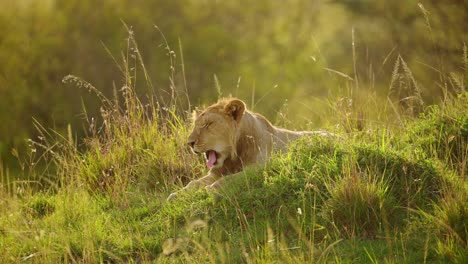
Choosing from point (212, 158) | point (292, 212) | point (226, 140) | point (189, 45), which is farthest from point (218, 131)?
point (189, 45)

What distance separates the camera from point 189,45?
2109cm

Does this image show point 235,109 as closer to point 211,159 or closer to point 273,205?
point 211,159

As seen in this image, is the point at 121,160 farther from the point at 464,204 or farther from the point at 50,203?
the point at 464,204

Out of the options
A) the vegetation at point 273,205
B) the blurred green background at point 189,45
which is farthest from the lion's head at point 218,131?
the blurred green background at point 189,45

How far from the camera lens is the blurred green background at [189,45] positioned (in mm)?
19750

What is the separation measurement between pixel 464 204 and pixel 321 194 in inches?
45.2

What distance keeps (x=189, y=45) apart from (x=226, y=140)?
14302mm

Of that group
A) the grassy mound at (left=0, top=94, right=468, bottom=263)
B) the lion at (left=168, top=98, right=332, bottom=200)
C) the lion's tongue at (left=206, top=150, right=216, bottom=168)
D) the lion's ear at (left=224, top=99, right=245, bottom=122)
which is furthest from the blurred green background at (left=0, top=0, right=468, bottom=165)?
the grassy mound at (left=0, top=94, right=468, bottom=263)

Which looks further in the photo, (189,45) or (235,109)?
(189,45)

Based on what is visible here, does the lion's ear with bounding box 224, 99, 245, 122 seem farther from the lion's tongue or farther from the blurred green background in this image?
the blurred green background

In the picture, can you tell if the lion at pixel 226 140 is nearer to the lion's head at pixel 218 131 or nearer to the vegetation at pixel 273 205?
the lion's head at pixel 218 131

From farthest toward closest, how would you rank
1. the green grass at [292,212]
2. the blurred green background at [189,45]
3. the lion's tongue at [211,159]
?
the blurred green background at [189,45], the lion's tongue at [211,159], the green grass at [292,212]

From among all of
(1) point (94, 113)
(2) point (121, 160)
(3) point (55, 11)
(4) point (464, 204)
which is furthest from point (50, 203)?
(3) point (55, 11)

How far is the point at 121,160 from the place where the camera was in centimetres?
784
